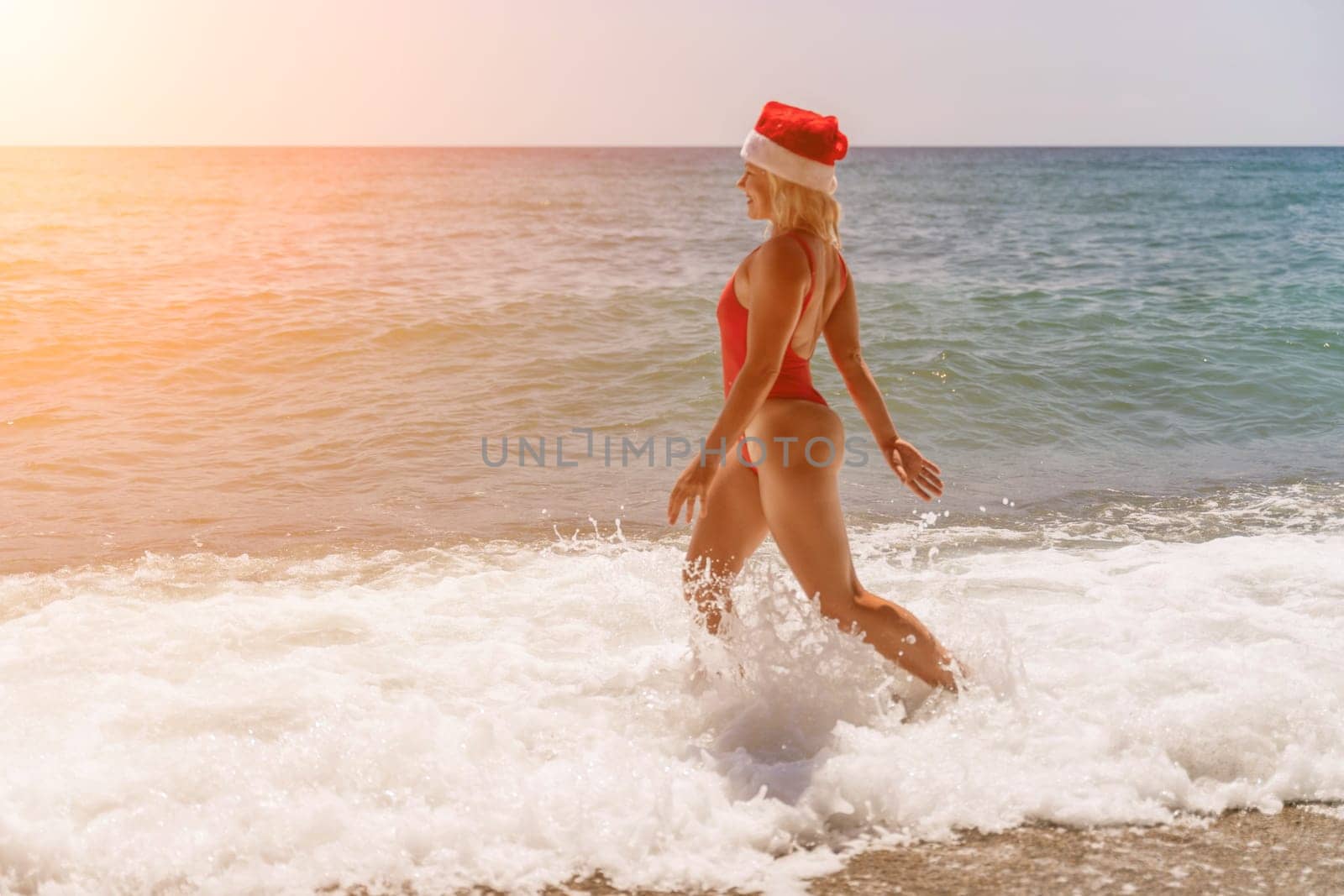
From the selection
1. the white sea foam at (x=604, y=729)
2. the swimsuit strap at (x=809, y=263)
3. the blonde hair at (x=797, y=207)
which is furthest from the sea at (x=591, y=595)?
the blonde hair at (x=797, y=207)

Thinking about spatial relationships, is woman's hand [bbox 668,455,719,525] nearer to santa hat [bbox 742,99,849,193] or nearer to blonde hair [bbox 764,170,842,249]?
blonde hair [bbox 764,170,842,249]

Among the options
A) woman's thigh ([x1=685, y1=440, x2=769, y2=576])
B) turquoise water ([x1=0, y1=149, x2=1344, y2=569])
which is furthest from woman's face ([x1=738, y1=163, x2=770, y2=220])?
turquoise water ([x1=0, y1=149, x2=1344, y2=569])

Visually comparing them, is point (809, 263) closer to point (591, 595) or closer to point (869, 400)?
point (869, 400)

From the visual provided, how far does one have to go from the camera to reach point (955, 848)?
9.12ft

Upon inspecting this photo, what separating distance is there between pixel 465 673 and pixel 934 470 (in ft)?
5.66

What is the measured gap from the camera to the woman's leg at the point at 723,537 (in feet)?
11.2

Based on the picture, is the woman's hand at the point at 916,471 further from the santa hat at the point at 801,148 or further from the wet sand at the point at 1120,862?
the wet sand at the point at 1120,862

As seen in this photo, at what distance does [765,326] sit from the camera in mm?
3088

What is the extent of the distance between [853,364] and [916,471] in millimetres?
394

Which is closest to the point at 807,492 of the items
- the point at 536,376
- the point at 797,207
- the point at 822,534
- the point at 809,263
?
the point at 822,534

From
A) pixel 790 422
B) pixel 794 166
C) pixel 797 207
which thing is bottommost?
pixel 790 422

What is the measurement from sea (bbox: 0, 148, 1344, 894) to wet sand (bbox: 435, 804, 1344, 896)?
0.08 meters

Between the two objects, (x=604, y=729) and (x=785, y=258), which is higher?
(x=785, y=258)

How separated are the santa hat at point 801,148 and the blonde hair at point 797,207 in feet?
0.07
